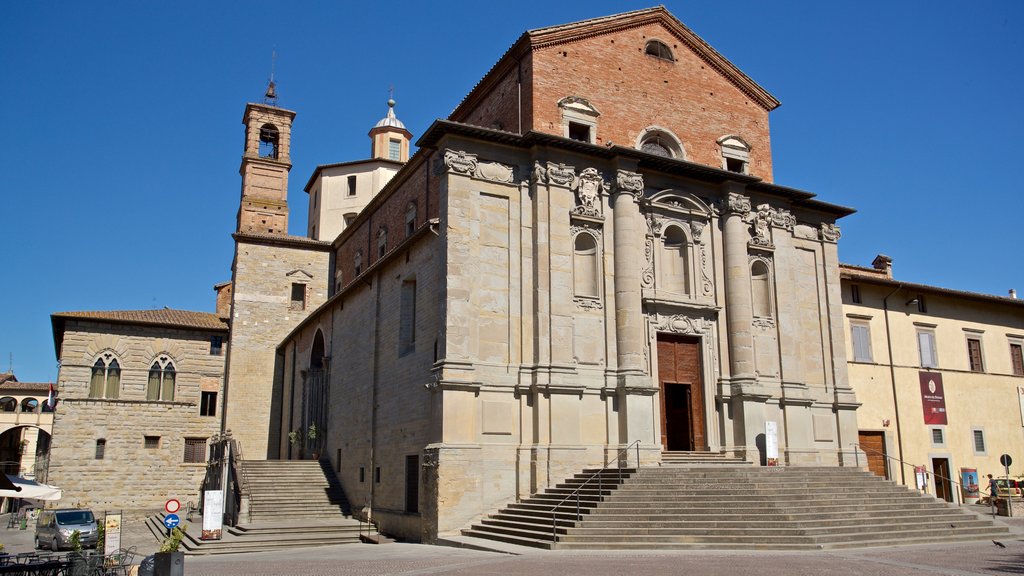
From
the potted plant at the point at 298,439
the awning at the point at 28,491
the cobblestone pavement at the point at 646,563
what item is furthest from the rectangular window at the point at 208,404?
the cobblestone pavement at the point at 646,563

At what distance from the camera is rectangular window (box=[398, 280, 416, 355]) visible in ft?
78.6

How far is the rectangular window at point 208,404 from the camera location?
39.3 m

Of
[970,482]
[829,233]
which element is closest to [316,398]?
[829,233]

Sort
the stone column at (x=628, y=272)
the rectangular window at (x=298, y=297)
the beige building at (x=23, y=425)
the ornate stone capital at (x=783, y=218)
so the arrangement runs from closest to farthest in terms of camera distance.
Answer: the stone column at (x=628, y=272) → the ornate stone capital at (x=783, y=218) → the rectangular window at (x=298, y=297) → the beige building at (x=23, y=425)

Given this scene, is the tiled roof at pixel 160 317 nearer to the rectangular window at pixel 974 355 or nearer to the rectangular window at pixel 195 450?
the rectangular window at pixel 195 450

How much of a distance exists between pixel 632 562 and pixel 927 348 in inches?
892

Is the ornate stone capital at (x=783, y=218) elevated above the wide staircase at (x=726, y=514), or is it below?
above

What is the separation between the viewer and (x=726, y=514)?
672 inches

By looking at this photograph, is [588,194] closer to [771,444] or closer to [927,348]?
[771,444]

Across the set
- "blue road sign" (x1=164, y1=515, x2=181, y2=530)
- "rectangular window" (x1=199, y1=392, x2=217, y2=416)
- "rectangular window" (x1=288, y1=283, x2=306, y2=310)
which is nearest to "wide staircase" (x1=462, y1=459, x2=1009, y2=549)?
"blue road sign" (x1=164, y1=515, x2=181, y2=530)

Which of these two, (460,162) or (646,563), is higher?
(460,162)

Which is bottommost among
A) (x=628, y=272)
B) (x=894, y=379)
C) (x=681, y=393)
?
(x=681, y=393)

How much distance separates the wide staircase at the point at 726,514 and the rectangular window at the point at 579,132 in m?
9.98

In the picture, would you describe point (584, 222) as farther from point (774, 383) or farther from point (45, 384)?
point (45, 384)
